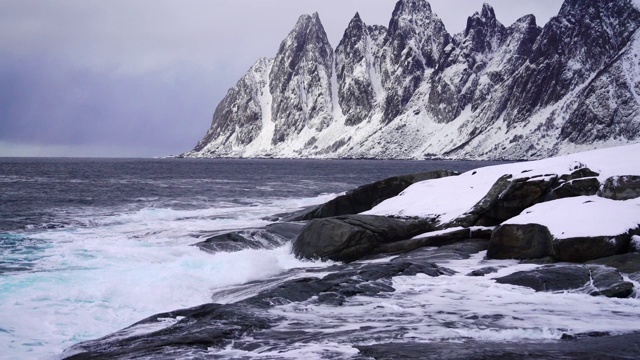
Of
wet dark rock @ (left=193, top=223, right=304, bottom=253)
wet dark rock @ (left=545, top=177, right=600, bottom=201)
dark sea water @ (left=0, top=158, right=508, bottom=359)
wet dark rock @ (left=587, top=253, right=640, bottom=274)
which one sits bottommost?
dark sea water @ (left=0, top=158, right=508, bottom=359)

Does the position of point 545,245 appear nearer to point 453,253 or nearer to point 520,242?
point 520,242

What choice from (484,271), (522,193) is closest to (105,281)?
(484,271)

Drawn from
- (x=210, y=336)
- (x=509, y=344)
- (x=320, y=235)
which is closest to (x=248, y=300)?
(x=210, y=336)

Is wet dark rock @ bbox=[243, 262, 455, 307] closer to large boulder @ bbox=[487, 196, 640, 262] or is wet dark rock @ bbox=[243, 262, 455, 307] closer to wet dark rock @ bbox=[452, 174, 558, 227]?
large boulder @ bbox=[487, 196, 640, 262]

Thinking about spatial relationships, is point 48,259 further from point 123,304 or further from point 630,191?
point 630,191

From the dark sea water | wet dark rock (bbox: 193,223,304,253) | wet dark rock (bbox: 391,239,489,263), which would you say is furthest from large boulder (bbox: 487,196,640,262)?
wet dark rock (bbox: 193,223,304,253)

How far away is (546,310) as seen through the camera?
41.3 feet

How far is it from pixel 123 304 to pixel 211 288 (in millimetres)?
3061

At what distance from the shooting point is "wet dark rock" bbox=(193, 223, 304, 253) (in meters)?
24.7

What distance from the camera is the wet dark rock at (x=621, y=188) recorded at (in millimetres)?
20109

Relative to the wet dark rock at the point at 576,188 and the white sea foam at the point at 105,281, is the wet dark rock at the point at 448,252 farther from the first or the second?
the white sea foam at the point at 105,281

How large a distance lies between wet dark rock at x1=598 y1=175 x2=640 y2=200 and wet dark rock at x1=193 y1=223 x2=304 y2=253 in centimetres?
1365

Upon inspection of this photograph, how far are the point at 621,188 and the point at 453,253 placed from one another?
266 inches

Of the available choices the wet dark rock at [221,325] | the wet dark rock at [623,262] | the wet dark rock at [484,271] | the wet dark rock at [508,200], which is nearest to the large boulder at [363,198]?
the wet dark rock at [508,200]
